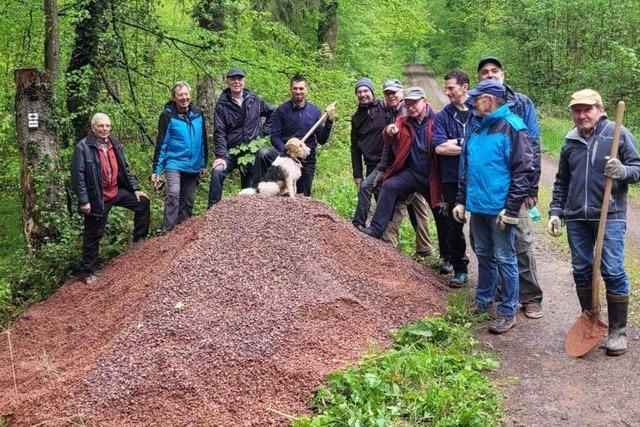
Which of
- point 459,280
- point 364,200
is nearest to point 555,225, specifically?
point 459,280

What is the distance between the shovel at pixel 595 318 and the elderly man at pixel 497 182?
0.54 m

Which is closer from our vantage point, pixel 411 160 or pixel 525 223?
pixel 525 223

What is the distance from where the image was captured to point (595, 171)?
464cm

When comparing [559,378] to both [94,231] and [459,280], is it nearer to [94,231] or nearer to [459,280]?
[459,280]

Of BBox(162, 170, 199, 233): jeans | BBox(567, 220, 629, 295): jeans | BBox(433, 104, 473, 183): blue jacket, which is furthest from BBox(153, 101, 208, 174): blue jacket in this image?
BBox(567, 220, 629, 295): jeans

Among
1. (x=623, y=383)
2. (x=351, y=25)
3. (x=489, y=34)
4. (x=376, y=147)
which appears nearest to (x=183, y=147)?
(x=376, y=147)

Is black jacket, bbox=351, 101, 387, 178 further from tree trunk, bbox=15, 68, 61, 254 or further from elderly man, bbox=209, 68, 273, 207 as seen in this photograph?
tree trunk, bbox=15, 68, 61, 254

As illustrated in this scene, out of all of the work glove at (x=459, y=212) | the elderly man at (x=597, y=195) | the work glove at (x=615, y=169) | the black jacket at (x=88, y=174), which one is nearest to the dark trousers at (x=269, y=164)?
the black jacket at (x=88, y=174)

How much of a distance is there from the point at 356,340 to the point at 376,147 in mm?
3222

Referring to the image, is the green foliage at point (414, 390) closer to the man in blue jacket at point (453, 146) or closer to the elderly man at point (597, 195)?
the elderly man at point (597, 195)

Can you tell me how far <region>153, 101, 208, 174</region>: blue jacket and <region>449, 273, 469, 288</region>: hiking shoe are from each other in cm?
331

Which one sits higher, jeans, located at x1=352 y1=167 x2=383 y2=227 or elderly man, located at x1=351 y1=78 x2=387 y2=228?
elderly man, located at x1=351 y1=78 x2=387 y2=228

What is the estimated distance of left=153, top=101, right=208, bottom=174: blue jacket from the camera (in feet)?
23.2

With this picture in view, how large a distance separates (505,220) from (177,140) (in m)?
3.96
